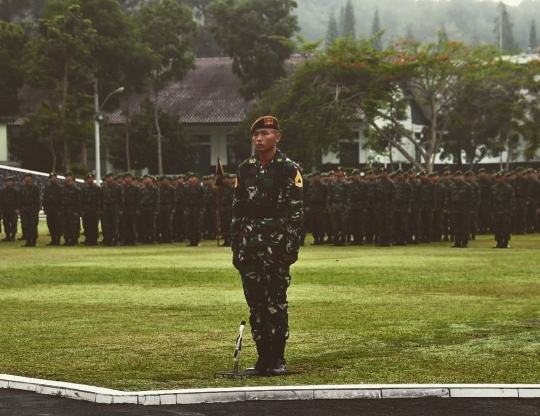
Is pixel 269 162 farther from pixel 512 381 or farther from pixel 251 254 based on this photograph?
pixel 512 381

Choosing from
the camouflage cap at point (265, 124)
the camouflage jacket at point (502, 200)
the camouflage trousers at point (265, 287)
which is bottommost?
the camouflage trousers at point (265, 287)

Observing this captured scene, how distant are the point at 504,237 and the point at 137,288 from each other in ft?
48.6

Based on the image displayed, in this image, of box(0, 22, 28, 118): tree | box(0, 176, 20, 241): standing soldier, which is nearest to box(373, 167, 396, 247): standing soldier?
box(0, 176, 20, 241): standing soldier

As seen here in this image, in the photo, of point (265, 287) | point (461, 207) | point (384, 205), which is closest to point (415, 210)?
point (384, 205)

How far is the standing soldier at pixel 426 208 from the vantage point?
35.5 metres

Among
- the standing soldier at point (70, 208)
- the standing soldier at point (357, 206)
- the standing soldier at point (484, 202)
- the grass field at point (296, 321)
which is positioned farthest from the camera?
the standing soldier at point (484, 202)

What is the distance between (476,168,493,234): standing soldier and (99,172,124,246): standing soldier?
394 inches

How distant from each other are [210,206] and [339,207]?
168 inches

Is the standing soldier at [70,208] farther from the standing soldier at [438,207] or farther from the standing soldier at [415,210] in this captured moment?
the standing soldier at [438,207]

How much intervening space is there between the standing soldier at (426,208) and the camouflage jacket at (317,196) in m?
2.69

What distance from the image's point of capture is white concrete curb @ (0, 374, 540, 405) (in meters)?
8.62

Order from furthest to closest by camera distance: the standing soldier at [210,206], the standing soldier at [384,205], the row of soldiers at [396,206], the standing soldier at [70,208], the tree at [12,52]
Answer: the tree at [12,52], the standing soldier at [210,206], the standing soldier at [70,208], the standing soldier at [384,205], the row of soldiers at [396,206]

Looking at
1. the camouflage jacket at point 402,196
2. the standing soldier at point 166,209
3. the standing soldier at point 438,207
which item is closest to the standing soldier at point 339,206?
the camouflage jacket at point 402,196

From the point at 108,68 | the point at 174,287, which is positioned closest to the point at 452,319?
the point at 174,287
